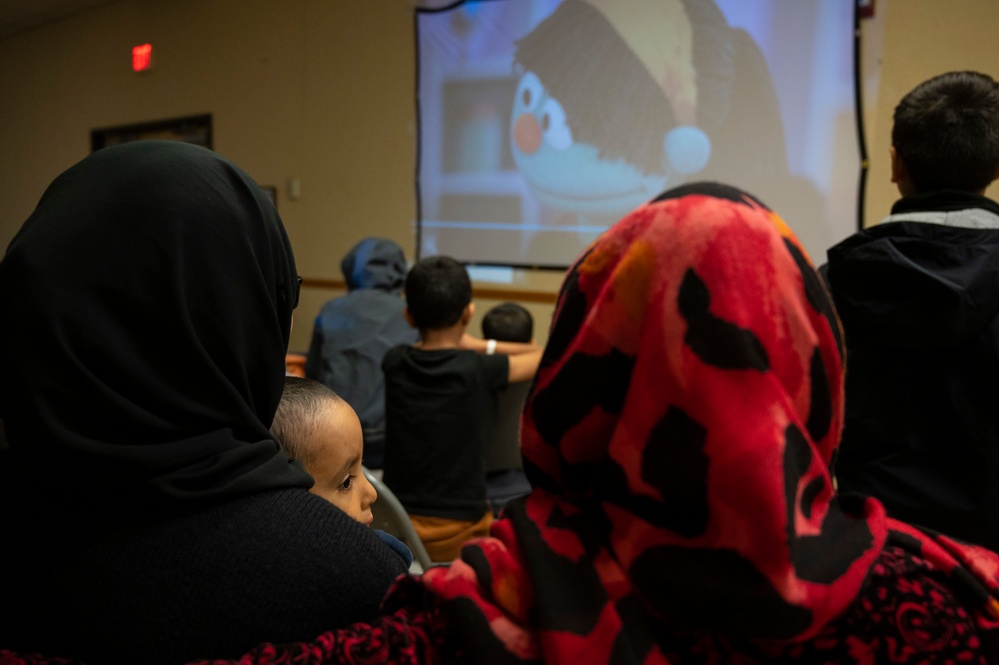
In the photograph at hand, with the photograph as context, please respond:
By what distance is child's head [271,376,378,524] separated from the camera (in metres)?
0.99

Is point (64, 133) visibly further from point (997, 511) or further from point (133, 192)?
point (997, 511)

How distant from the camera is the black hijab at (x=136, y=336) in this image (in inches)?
24.2

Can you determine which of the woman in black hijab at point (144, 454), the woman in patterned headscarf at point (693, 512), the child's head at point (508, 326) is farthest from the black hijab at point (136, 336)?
the child's head at point (508, 326)

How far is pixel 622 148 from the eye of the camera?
346 cm

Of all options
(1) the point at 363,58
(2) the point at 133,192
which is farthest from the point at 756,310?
(1) the point at 363,58

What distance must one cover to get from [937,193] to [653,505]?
1.08 meters

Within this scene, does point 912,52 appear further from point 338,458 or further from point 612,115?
point 338,458

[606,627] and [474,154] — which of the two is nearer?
[606,627]

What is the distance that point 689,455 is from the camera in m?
0.51

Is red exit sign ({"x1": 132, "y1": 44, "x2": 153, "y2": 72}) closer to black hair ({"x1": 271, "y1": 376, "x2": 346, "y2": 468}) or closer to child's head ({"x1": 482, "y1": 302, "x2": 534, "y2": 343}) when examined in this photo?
child's head ({"x1": 482, "y1": 302, "x2": 534, "y2": 343})

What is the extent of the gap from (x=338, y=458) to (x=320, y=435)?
4 centimetres

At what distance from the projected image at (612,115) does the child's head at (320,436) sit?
268cm

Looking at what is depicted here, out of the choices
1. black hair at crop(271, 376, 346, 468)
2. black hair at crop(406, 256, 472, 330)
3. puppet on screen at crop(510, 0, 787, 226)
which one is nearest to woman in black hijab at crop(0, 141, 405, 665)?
black hair at crop(271, 376, 346, 468)

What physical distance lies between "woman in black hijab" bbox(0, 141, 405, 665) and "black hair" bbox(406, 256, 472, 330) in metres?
1.33
